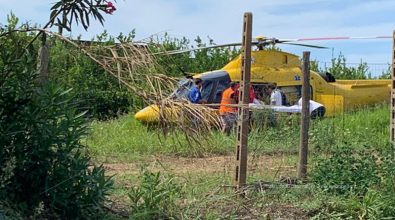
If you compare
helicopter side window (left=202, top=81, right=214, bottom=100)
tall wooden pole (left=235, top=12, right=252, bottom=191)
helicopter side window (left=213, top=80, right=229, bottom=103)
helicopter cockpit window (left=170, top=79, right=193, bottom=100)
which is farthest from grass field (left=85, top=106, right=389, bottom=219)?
helicopter side window (left=213, top=80, right=229, bottom=103)

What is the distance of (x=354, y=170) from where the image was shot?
698cm

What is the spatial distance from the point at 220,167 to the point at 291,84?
6.94 metres

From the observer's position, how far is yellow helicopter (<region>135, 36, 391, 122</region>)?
552 inches

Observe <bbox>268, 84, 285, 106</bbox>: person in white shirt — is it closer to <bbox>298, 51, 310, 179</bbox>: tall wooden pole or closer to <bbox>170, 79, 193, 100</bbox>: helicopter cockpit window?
<bbox>298, 51, 310, 179</bbox>: tall wooden pole

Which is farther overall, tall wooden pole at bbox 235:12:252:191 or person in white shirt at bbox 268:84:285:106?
person in white shirt at bbox 268:84:285:106

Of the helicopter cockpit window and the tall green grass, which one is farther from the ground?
the helicopter cockpit window

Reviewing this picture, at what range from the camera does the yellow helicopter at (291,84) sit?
46.0 ft

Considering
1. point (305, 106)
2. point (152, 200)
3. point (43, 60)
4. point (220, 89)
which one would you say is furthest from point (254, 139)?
point (220, 89)

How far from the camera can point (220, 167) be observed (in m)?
9.38

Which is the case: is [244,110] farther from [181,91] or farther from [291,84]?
[291,84]

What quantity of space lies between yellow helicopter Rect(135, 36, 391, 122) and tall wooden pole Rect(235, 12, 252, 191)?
4.21 m

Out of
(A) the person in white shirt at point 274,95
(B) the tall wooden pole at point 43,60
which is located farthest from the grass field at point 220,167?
(A) the person in white shirt at point 274,95

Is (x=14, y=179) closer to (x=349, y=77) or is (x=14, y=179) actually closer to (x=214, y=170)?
(x=214, y=170)

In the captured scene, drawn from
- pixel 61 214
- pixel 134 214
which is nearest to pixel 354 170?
pixel 134 214
